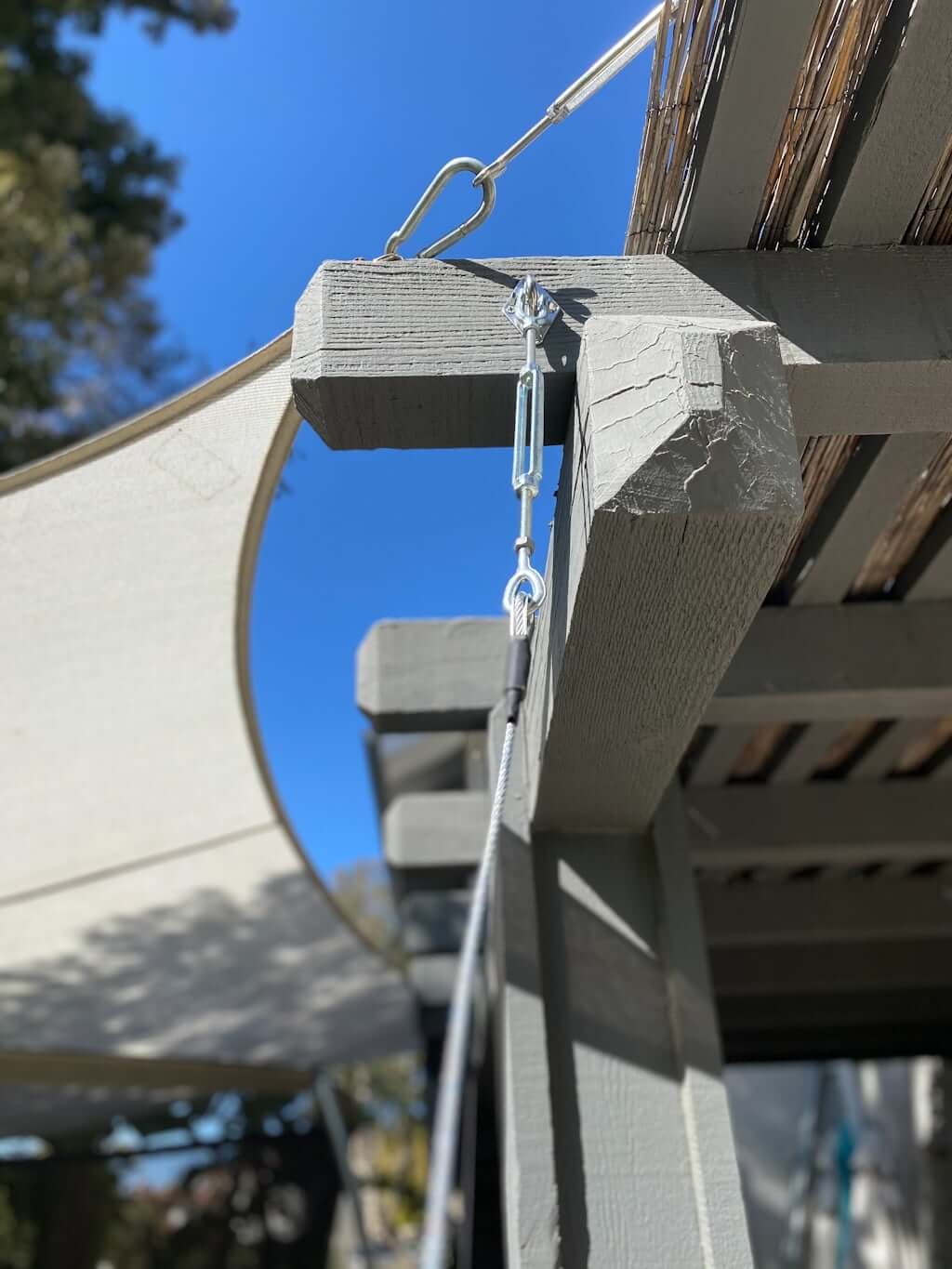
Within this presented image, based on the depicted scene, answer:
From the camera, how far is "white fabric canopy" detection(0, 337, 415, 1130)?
4.32 feet

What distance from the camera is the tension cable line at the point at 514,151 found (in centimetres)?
87

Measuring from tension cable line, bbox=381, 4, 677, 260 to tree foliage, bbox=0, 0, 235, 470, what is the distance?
428 cm

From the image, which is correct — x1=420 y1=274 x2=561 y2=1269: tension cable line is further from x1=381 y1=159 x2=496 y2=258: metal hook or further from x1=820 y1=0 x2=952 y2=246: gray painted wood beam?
x1=820 y1=0 x2=952 y2=246: gray painted wood beam

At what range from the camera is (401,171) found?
4.00 feet

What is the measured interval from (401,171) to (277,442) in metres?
0.38

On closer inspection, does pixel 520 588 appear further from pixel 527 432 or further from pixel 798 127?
pixel 798 127

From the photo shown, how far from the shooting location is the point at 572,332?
855 millimetres

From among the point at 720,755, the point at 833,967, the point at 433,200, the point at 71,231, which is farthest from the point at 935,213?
the point at 71,231

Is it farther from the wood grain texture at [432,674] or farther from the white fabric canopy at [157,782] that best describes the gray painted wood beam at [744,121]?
the wood grain texture at [432,674]

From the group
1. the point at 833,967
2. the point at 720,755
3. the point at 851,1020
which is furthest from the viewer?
the point at 851,1020

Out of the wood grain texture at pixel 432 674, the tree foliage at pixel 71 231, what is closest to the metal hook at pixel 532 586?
the wood grain texture at pixel 432 674

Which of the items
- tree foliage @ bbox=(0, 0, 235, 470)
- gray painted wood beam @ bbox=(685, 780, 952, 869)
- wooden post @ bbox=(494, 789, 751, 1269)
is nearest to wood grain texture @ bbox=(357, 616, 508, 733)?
wooden post @ bbox=(494, 789, 751, 1269)

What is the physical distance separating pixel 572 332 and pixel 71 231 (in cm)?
496

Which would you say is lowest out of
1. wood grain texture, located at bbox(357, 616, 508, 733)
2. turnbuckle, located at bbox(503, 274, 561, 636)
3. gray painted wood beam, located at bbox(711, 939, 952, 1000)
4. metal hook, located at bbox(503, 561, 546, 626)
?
metal hook, located at bbox(503, 561, 546, 626)
